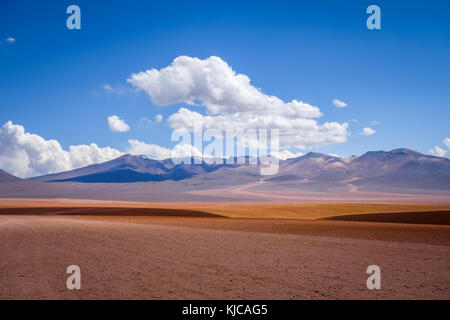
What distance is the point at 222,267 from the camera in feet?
32.3

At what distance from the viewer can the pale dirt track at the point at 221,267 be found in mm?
7461

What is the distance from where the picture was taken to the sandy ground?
24.5 ft

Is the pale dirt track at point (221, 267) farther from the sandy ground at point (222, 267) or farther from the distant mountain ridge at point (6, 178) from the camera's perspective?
the distant mountain ridge at point (6, 178)

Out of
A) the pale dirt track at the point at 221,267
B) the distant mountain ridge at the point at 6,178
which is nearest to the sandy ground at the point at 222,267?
the pale dirt track at the point at 221,267

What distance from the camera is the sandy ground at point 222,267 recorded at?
7.46 meters

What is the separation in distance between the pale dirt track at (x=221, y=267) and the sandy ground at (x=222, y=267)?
23 mm

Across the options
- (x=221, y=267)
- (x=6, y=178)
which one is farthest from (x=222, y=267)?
(x=6, y=178)

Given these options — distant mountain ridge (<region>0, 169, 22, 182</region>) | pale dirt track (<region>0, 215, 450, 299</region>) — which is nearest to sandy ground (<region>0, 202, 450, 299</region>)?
pale dirt track (<region>0, 215, 450, 299</region>)

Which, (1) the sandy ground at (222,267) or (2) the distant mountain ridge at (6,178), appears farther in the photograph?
(2) the distant mountain ridge at (6,178)

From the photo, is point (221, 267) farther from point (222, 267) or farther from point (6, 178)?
point (6, 178)
